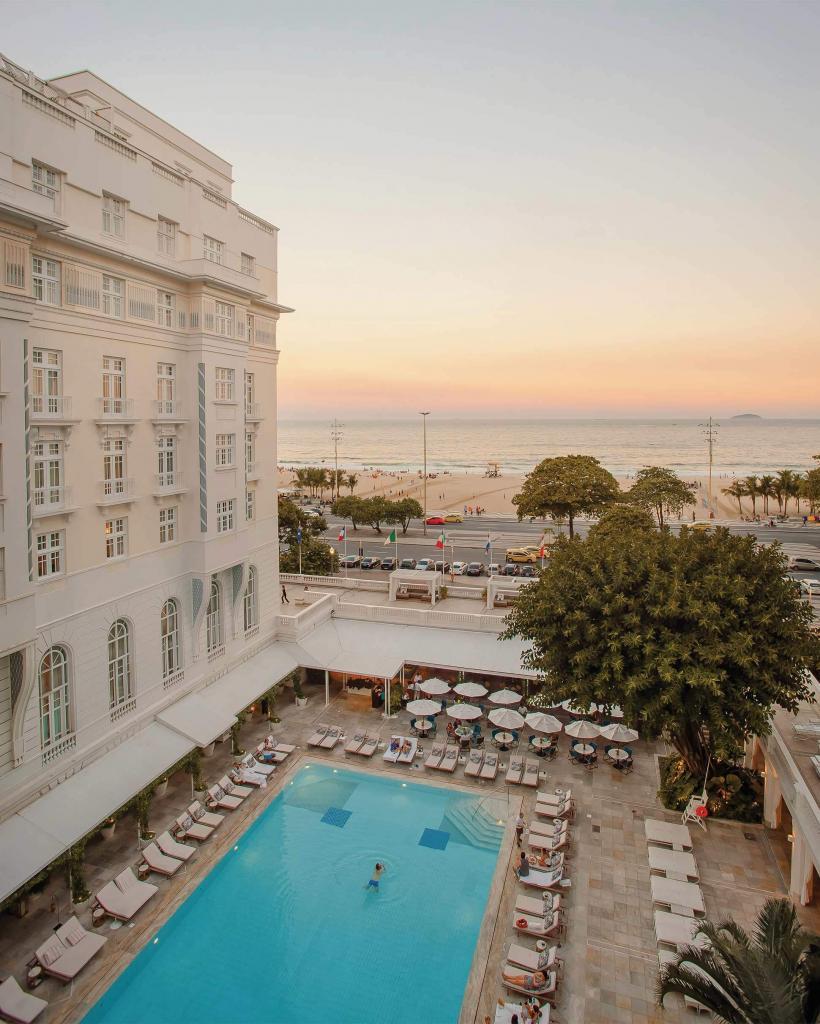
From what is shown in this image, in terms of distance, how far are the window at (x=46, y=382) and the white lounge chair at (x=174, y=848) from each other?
42.3ft

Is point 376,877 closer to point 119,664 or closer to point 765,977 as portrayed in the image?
point 119,664

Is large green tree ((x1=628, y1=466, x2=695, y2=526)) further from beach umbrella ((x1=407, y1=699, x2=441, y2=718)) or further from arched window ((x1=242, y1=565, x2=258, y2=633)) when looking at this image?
arched window ((x1=242, y1=565, x2=258, y2=633))

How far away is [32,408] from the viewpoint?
17406mm

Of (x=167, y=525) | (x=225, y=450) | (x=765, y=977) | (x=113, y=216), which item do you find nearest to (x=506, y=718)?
(x=167, y=525)

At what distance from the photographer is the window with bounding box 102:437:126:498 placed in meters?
20.2

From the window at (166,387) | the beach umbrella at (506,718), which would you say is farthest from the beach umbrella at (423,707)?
the window at (166,387)

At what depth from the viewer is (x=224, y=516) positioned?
25.1 metres

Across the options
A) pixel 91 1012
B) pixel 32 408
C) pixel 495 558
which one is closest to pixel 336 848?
pixel 91 1012

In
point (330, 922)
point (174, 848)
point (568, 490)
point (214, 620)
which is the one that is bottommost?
point (330, 922)

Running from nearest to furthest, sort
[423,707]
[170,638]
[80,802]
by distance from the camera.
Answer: [80,802]
[170,638]
[423,707]

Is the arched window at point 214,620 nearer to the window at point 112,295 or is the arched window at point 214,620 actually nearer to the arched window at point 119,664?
the arched window at point 119,664

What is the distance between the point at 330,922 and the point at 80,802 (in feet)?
25.4

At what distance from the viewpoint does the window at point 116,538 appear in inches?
806

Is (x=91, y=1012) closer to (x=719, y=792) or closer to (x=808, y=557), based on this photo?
(x=719, y=792)
